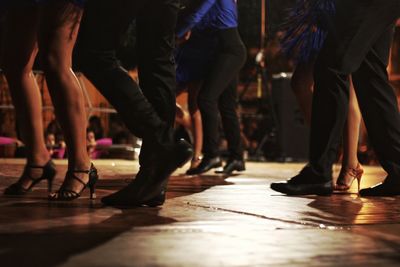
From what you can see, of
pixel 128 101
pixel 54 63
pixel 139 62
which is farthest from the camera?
pixel 54 63

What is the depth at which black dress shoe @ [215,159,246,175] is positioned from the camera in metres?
4.92

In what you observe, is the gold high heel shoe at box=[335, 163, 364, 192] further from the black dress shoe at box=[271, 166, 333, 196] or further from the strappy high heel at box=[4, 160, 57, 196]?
the strappy high heel at box=[4, 160, 57, 196]

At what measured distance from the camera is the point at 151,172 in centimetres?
238

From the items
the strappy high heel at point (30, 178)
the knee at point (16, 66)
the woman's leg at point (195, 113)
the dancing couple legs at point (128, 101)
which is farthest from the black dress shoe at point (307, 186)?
the woman's leg at point (195, 113)

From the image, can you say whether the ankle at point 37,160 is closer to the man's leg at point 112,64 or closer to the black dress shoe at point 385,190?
the man's leg at point 112,64

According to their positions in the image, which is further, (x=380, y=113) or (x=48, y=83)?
(x=380, y=113)

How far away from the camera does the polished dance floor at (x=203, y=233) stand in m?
1.45

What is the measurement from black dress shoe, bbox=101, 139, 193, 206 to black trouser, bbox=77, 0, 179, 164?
5 centimetres

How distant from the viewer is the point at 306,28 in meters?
3.43

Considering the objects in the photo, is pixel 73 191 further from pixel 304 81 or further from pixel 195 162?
pixel 195 162

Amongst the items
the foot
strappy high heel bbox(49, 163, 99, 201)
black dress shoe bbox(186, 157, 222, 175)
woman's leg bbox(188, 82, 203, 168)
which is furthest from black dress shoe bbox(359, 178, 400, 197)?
woman's leg bbox(188, 82, 203, 168)

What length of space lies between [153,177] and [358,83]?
1170 millimetres

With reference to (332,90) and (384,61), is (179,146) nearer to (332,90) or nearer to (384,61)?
(332,90)

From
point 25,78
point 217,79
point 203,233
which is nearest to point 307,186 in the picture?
point 25,78
